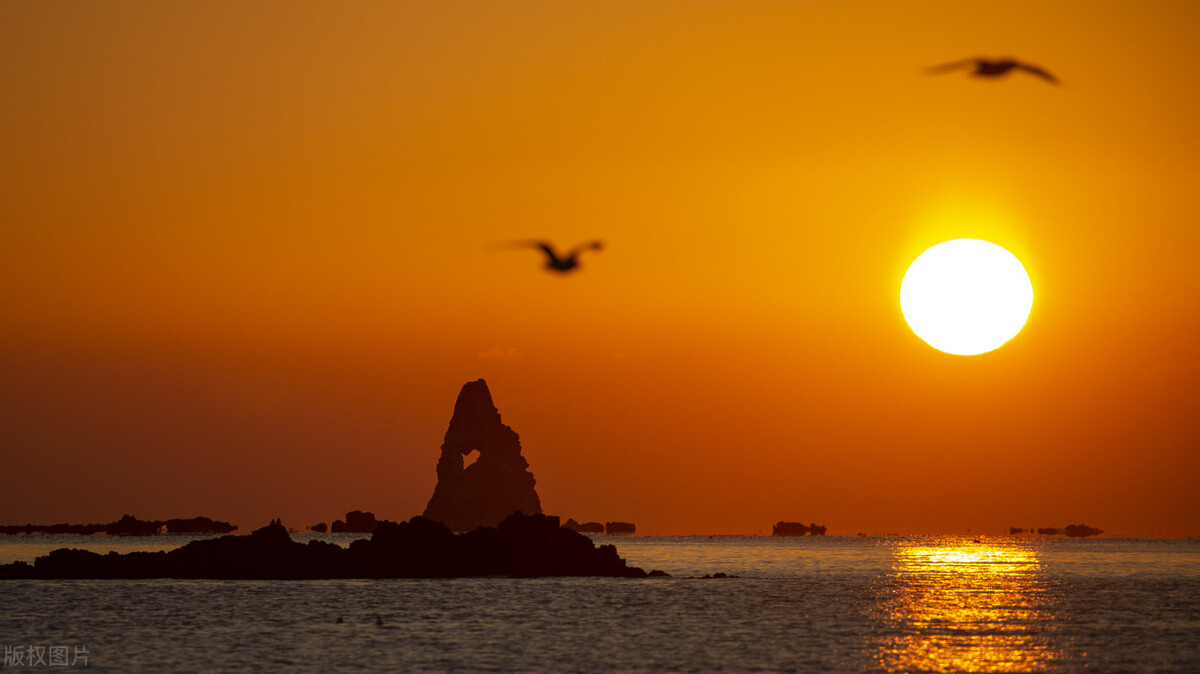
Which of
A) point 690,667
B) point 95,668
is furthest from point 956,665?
Result: point 95,668

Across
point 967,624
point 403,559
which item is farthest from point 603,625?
point 403,559

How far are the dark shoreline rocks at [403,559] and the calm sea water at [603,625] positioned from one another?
6.80 feet

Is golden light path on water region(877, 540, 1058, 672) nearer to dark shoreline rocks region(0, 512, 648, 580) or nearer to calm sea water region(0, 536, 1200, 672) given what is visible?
calm sea water region(0, 536, 1200, 672)

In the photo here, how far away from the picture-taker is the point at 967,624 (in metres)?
80.2

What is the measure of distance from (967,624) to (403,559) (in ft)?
189

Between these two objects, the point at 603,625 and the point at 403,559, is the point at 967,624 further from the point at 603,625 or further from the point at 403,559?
the point at 403,559

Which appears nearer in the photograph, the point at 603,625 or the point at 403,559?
the point at 603,625

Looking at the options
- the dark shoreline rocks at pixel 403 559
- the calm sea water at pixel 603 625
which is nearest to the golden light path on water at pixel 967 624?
the calm sea water at pixel 603 625

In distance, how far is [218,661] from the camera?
59531 millimetres

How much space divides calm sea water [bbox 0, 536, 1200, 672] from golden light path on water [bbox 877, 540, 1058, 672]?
6.7 inches

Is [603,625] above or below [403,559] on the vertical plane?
below

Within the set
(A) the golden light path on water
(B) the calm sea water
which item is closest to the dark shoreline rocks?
(B) the calm sea water

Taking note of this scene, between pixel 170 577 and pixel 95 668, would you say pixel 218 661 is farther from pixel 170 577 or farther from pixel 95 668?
pixel 170 577

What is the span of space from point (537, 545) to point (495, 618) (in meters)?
40.9
